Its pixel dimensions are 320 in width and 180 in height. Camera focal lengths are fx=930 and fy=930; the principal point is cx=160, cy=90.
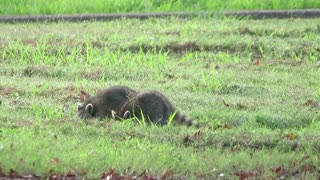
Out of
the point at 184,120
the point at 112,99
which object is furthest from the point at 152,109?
the point at 112,99

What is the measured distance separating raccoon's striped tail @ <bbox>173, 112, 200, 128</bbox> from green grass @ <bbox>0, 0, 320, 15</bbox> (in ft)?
25.9

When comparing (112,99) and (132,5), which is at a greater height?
(112,99)

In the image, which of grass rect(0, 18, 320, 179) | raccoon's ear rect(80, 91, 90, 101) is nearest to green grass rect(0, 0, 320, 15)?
grass rect(0, 18, 320, 179)

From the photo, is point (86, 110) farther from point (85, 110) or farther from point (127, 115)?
point (127, 115)

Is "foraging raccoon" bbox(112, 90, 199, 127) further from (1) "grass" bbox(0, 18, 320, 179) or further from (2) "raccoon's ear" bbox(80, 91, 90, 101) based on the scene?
(2) "raccoon's ear" bbox(80, 91, 90, 101)

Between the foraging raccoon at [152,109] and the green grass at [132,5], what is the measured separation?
25.2 ft

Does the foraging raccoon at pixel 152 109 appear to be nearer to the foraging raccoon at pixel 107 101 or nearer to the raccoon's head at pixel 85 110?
the foraging raccoon at pixel 107 101

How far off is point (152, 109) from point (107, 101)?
2.03 ft

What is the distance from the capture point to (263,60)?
1337cm

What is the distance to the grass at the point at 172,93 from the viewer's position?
7.57 metres

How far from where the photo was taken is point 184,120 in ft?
30.6

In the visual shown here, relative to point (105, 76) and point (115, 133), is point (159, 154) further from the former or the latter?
point (105, 76)

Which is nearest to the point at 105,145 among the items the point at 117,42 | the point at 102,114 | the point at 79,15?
the point at 102,114

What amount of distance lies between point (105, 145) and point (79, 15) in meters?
8.74
